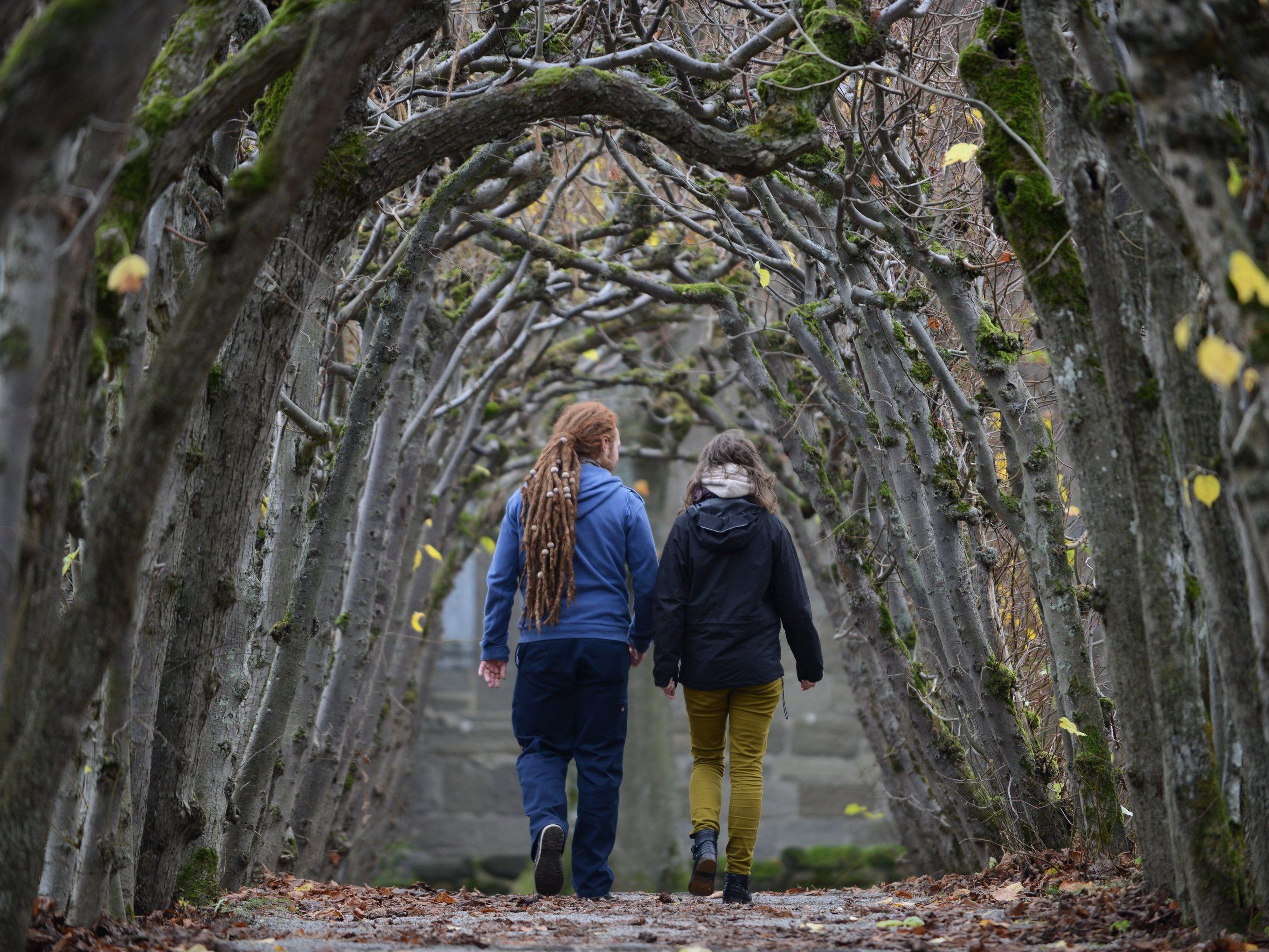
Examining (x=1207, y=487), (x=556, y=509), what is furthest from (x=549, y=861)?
(x=1207, y=487)

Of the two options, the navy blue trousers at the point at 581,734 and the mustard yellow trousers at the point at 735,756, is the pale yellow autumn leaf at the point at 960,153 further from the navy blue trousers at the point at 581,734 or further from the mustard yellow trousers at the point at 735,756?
the navy blue trousers at the point at 581,734

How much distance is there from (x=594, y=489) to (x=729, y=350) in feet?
6.77

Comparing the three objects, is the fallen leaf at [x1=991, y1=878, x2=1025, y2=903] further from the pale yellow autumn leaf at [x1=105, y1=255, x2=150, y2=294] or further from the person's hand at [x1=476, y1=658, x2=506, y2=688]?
the pale yellow autumn leaf at [x1=105, y1=255, x2=150, y2=294]

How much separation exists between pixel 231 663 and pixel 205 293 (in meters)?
1.93

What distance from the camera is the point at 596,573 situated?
5.02 metres

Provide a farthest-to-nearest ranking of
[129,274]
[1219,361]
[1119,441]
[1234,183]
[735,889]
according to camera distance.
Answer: [735,889], [1119,441], [129,274], [1234,183], [1219,361]

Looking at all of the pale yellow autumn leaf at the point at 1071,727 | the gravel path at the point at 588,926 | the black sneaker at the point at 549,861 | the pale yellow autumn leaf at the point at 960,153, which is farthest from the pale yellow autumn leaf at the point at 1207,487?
the black sneaker at the point at 549,861

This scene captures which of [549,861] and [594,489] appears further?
[594,489]

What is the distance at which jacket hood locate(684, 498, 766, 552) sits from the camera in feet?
15.8

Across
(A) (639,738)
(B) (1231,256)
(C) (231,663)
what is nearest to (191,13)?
(C) (231,663)

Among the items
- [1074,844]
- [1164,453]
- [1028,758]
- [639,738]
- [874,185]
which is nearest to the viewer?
[1164,453]

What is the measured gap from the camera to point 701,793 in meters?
4.80

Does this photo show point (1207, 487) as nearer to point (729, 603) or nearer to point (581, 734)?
point (729, 603)

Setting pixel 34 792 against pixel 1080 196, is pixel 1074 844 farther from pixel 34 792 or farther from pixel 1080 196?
pixel 34 792
